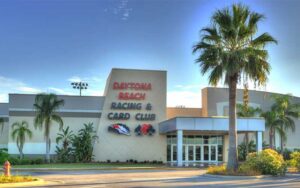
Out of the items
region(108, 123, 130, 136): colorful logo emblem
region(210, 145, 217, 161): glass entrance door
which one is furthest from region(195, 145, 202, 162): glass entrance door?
region(108, 123, 130, 136): colorful logo emblem

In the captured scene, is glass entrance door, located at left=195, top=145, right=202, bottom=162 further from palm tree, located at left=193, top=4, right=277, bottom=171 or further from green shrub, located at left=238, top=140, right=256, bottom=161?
palm tree, located at left=193, top=4, right=277, bottom=171

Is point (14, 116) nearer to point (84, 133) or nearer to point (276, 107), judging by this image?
point (84, 133)

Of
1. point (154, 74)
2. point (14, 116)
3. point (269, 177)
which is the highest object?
point (154, 74)

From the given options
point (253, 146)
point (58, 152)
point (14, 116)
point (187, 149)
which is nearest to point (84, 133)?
point (58, 152)

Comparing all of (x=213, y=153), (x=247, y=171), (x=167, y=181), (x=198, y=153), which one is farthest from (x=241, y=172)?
(x=213, y=153)

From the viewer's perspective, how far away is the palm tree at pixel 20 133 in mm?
52250

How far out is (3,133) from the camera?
190 feet

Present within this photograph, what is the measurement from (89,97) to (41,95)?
21.2 ft

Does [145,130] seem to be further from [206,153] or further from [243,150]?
[243,150]

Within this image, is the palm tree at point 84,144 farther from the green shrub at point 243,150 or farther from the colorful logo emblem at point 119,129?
the green shrub at point 243,150

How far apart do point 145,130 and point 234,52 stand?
25.9 m

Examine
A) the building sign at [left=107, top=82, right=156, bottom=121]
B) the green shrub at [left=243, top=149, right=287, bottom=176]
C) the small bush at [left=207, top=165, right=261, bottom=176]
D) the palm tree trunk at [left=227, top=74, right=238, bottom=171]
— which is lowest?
the small bush at [left=207, top=165, right=261, bottom=176]

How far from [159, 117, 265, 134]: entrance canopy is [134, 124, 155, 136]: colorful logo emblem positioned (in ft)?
21.0

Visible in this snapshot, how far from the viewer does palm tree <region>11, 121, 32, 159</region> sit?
5225cm
